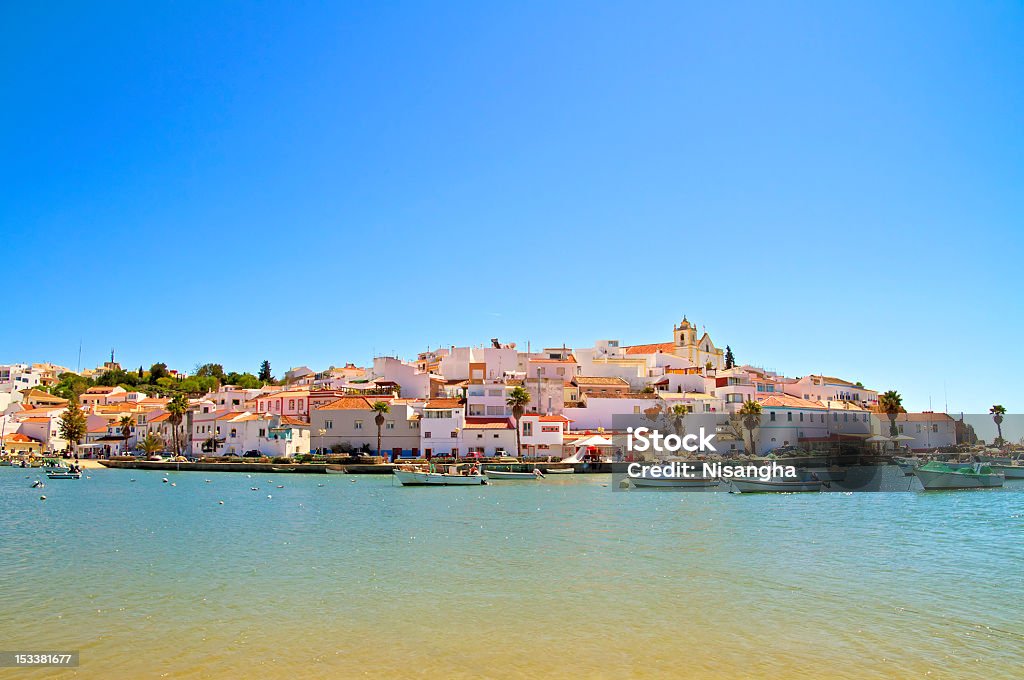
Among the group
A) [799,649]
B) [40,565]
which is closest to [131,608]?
[40,565]

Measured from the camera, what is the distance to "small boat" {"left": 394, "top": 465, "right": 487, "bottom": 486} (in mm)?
44656

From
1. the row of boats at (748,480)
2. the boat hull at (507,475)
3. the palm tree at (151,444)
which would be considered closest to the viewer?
the row of boats at (748,480)

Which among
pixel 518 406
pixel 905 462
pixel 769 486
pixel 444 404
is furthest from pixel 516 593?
pixel 905 462

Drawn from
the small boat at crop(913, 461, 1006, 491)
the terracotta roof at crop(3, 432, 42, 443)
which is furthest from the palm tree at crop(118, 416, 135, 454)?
the small boat at crop(913, 461, 1006, 491)

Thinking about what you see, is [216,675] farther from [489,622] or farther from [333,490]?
[333,490]

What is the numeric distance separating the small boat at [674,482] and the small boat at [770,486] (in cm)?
A: 250

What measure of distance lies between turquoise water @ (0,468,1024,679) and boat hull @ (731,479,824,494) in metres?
9.53

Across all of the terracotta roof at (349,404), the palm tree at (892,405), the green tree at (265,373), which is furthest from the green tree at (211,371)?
the palm tree at (892,405)

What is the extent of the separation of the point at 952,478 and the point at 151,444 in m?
67.2

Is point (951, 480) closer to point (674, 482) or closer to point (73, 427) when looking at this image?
point (674, 482)

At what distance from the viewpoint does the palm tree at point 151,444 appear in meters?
71.2

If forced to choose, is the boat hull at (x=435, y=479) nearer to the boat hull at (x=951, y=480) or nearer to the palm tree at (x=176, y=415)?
the boat hull at (x=951, y=480)

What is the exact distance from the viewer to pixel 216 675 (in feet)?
34.4

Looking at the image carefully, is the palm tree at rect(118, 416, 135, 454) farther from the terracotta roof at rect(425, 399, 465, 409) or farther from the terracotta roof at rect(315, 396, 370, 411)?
the terracotta roof at rect(425, 399, 465, 409)
